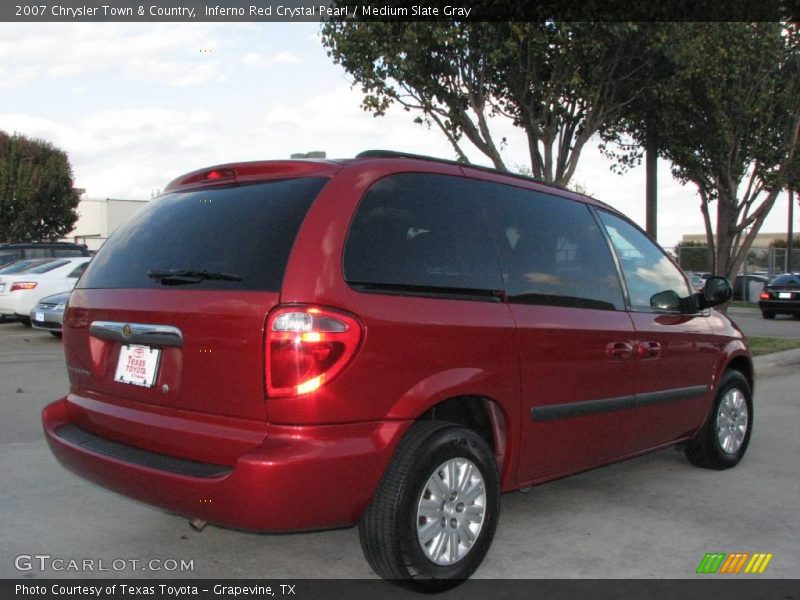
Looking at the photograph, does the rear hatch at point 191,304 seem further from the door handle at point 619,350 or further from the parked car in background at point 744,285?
the parked car in background at point 744,285

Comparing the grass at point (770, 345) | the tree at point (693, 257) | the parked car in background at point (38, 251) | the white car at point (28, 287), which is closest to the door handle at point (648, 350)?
the grass at point (770, 345)

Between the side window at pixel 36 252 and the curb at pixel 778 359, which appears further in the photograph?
the side window at pixel 36 252

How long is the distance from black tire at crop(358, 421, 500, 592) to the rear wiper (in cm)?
98

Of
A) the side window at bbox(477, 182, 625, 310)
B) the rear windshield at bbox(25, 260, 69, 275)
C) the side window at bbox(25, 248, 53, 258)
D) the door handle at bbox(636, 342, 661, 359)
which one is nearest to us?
the side window at bbox(477, 182, 625, 310)

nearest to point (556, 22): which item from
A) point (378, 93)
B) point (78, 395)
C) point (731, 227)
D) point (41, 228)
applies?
point (378, 93)

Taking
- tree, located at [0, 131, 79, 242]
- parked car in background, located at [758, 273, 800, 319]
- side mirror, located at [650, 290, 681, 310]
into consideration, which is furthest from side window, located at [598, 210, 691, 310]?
tree, located at [0, 131, 79, 242]

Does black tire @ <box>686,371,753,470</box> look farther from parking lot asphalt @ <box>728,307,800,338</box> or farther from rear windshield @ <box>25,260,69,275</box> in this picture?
rear windshield @ <box>25,260,69,275</box>

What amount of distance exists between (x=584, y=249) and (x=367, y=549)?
6.82 feet

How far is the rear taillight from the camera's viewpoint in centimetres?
306

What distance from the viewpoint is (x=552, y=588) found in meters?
3.57

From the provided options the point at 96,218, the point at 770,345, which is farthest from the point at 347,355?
the point at 96,218

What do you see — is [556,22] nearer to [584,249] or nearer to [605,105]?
[605,105]

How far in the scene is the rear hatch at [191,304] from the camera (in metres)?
3.16

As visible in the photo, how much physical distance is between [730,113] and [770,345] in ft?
13.7
